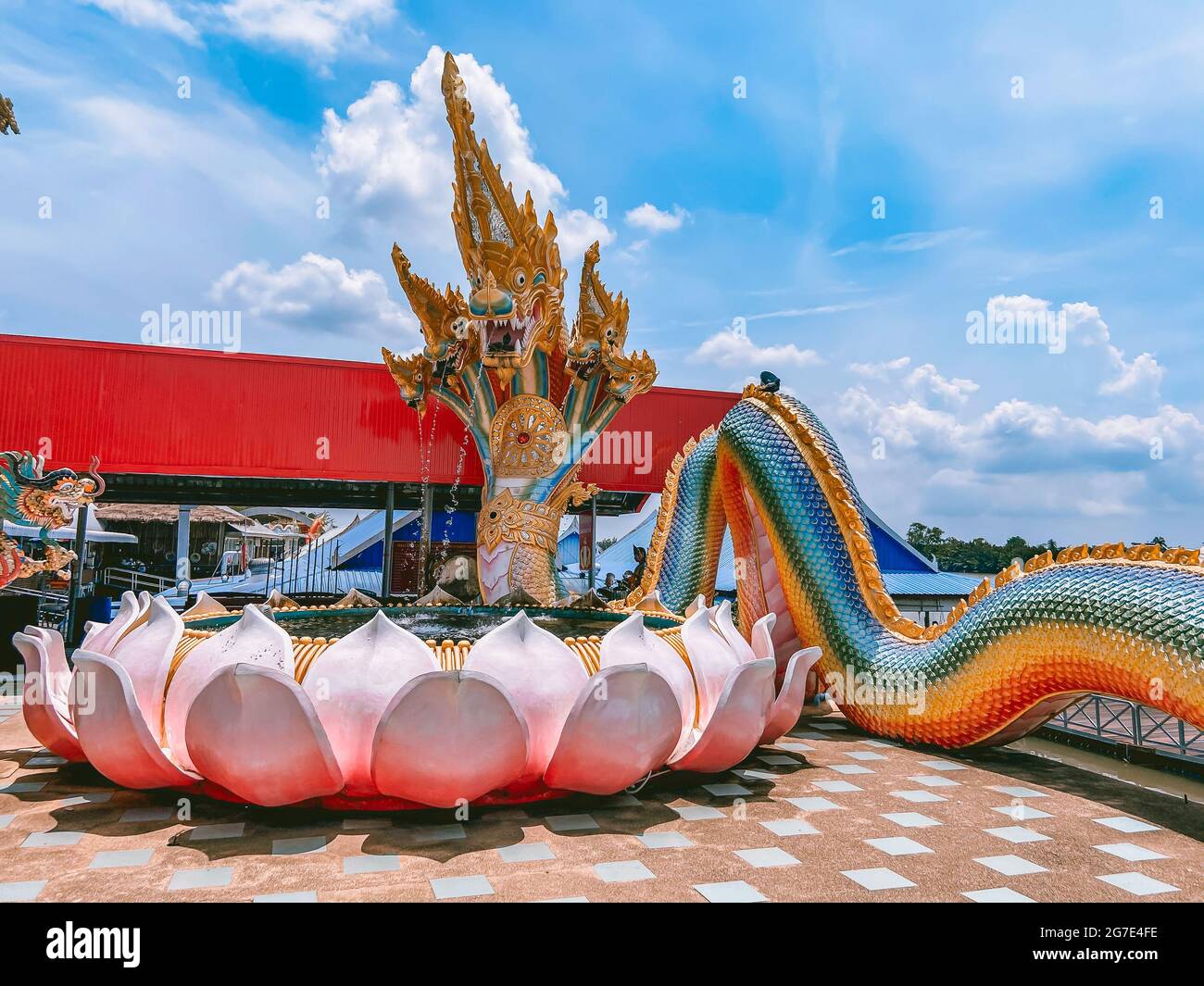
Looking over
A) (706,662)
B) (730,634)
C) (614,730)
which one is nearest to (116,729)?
Result: (614,730)

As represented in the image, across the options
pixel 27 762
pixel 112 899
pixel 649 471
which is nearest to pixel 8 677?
pixel 27 762

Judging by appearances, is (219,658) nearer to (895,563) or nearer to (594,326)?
(594,326)

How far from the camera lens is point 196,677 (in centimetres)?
353

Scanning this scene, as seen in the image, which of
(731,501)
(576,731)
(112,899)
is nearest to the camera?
(112,899)

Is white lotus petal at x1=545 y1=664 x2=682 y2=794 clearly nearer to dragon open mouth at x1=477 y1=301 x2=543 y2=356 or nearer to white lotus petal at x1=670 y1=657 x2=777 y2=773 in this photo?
white lotus petal at x1=670 y1=657 x2=777 y2=773

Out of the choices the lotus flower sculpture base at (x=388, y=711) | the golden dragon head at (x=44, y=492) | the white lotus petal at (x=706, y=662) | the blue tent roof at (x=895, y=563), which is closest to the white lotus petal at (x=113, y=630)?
the lotus flower sculpture base at (x=388, y=711)

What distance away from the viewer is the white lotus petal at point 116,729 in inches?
134

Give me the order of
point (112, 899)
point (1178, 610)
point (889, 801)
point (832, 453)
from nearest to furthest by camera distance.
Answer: point (112, 899) → point (1178, 610) → point (889, 801) → point (832, 453)

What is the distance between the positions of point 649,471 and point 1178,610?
403 inches

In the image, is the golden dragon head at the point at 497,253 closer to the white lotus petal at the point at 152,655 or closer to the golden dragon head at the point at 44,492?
the golden dragon head at the point at 44,492

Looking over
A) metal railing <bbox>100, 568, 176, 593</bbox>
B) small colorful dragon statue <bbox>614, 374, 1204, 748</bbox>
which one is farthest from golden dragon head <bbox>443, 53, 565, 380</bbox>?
metal railing <bbox>100, 568, 176, 593</bbox>

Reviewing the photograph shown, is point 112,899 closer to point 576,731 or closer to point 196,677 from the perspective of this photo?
point 196,677

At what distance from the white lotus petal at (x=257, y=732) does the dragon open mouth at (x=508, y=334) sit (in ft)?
21.4

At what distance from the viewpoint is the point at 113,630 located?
4398 mm
